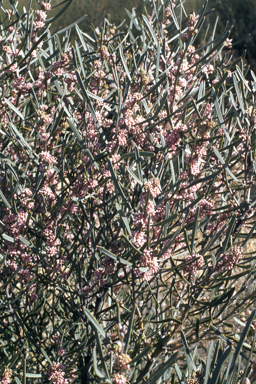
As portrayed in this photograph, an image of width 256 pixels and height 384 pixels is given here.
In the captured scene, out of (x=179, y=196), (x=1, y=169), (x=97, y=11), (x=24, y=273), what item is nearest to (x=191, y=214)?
(x=179, y=196)

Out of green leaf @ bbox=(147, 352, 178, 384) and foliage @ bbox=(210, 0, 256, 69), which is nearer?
green leaf @ bbox=(147, 352, 178, 384)

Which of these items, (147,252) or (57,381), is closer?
(147,252)

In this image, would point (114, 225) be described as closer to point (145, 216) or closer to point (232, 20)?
point (145, 216)

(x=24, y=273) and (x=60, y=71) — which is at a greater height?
(x=60, y=71)

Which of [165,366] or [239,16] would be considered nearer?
[165,366]

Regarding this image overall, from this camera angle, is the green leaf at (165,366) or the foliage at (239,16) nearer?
the green leaf at (165,366)

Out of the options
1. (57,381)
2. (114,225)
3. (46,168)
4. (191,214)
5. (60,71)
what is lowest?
(57,381)

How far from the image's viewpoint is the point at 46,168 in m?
0.99

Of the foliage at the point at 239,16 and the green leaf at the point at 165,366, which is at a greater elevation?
the foliage at the point at 239,16

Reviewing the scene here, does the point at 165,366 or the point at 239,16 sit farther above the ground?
the point at 239,16

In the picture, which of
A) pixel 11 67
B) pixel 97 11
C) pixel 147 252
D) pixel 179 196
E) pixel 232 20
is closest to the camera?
pixel 147 252

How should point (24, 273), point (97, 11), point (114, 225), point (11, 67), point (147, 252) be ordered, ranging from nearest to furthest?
1. point (147, 252)
2. point (24, 273)
3. point (11, 67)
4. point (114, 225)
5. point (97, 11)

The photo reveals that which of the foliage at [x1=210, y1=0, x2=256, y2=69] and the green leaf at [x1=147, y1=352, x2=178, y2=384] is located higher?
the foliage at [x1=210, y1=0, x2=256, y2=69]

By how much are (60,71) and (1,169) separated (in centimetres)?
40
